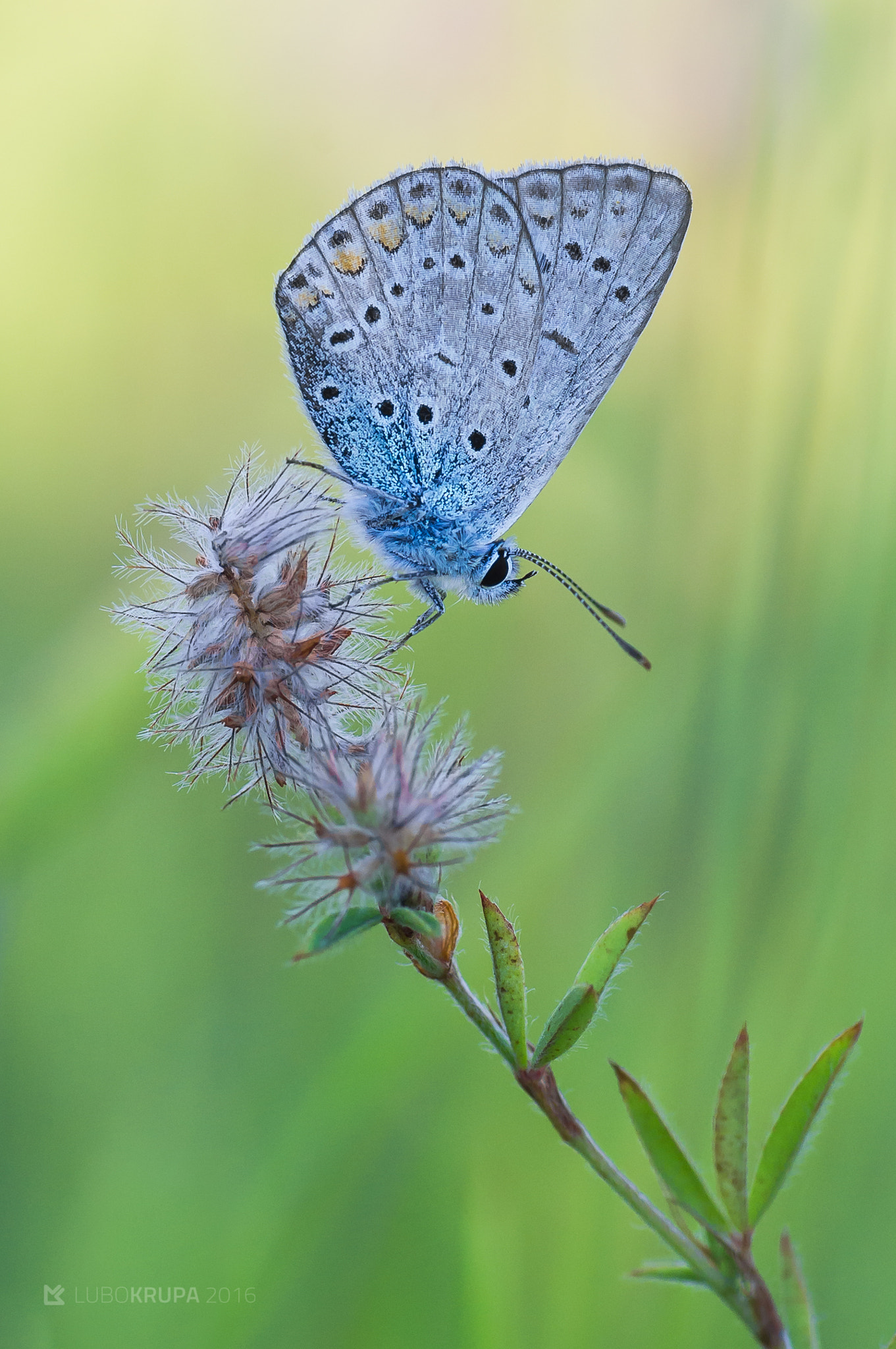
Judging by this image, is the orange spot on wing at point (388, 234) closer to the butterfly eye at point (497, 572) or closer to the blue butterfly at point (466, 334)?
the blue butterfly at point (466, 334)

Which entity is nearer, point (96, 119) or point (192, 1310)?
point (192, 1310)

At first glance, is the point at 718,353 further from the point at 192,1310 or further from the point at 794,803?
the point at 192,1310

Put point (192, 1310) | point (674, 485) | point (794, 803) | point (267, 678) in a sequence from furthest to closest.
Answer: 1. point (674, 485)
2. point (794, 803)
3. point (192, 1310)
4. point (267, 678)

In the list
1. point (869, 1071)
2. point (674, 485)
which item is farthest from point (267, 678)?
point (674, 485)

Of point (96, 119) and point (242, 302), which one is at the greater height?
point (96, 119)

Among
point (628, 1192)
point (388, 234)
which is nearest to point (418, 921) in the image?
point (628, 1192)

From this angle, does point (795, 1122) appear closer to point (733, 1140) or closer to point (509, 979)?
point (733, 1140)
